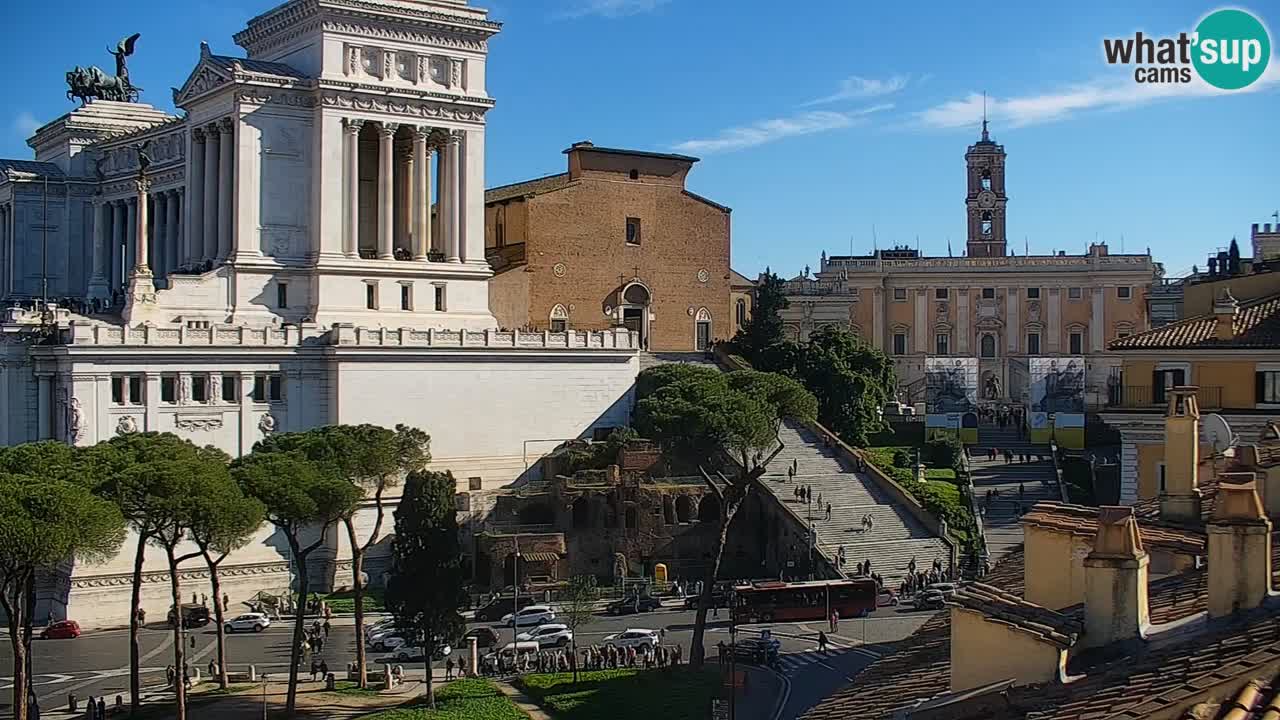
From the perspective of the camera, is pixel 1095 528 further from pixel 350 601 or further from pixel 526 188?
pixel 526 188

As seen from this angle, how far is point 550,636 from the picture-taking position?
4400 centimetres

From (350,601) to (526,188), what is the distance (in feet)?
95.9

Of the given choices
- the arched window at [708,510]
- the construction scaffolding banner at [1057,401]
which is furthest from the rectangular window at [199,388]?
the construction scaffolding banner at [1057,401]

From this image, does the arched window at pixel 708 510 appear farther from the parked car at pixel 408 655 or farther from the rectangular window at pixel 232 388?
the rectangular window at pixel 232 388

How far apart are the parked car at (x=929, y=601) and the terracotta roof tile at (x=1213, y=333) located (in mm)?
13015

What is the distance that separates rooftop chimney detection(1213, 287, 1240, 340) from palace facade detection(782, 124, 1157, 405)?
5889cm

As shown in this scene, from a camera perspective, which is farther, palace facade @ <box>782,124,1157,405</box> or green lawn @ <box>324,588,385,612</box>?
palace facade @ <box>782,124,1157,405</box>

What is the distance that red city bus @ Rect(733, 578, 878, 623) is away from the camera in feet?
153

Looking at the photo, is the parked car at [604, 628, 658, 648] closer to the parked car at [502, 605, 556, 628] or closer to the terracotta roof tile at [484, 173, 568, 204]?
the parked car at [502, 605, 556, 628]

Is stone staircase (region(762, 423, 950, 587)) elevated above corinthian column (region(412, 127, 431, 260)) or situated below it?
below

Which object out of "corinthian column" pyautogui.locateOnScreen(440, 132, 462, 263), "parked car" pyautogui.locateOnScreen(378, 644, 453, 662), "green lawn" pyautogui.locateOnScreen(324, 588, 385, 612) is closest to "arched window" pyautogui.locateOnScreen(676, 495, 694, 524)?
"green lawn" pyautogui.locateOnScreen(324, 588, 385, 612)

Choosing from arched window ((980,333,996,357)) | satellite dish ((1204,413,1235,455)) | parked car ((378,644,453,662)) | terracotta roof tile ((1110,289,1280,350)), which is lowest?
parked car ((378,644,453,662))

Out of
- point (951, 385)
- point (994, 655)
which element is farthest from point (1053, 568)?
point (951, 385)

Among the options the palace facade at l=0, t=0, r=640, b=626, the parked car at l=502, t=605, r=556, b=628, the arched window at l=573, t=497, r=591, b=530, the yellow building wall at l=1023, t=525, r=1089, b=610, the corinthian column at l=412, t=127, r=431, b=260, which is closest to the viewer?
the yellow building wall at l=1023, t=525, r=1089, b=610
